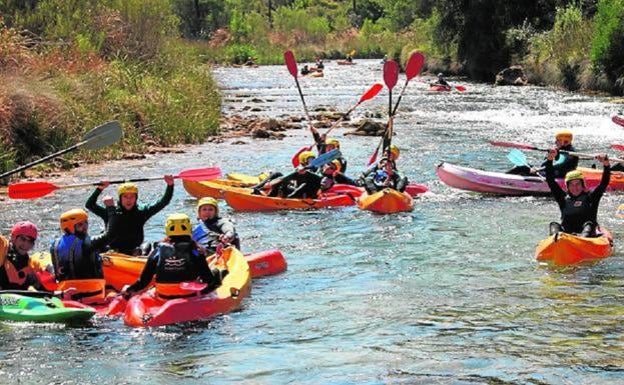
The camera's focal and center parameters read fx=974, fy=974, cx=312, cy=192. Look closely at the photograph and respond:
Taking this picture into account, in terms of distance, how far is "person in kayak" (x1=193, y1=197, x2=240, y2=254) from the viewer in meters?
9.37

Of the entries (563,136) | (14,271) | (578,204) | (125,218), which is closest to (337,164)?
(563,136)

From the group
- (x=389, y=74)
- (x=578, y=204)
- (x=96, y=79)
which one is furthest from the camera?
(x=96, y=79)

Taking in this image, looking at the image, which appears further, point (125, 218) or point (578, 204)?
point (578, 204)

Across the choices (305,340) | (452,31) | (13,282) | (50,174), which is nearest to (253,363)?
(305,340)

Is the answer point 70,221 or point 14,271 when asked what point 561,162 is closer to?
point 70,221

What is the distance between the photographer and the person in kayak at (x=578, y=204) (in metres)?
9.95

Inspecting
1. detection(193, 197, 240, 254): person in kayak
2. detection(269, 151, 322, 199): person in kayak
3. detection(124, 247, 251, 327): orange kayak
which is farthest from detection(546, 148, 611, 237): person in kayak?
detection(269, 151, 322, 199): person in kayak

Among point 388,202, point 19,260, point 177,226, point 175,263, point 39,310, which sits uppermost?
point 177,226

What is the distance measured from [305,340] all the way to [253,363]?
679mm

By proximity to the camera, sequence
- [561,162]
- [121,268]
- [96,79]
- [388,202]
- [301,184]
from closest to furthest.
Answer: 1. [121,268]
2. [388,202]
3. [561,162]
4. [301,184]
5. [96,79]

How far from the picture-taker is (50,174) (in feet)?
51.0

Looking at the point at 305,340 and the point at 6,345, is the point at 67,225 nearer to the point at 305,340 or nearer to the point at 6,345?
the point at 6,345

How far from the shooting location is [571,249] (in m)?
9.52

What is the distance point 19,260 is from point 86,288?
1.94 ft
